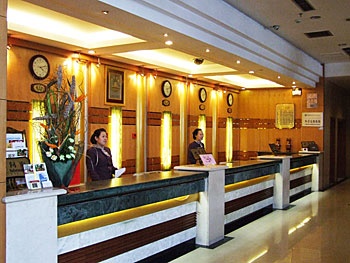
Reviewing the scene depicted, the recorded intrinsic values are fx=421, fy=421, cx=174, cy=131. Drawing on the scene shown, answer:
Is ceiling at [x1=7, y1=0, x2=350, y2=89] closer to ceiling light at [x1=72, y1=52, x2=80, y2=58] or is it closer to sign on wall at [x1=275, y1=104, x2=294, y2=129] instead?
ceiling light at [x1=72, y1=52, x2=80, y2=58]

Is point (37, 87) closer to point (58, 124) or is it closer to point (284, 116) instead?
point (58, 124)

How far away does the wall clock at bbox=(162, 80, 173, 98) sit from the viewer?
10.5 metres

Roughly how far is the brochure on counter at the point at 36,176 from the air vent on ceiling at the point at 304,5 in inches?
200

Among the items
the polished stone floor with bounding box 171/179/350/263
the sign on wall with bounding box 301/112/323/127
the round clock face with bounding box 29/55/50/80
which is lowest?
the polished stone floor with bounding box 171/179/350/263

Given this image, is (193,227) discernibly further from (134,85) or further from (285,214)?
(134,85)

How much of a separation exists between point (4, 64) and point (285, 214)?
21.2 ft

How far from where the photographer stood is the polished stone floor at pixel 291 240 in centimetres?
524

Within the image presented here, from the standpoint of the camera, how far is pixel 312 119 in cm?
1251

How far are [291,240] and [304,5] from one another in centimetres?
379

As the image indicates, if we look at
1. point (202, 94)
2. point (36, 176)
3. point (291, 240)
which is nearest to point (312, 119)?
point (202, 94)

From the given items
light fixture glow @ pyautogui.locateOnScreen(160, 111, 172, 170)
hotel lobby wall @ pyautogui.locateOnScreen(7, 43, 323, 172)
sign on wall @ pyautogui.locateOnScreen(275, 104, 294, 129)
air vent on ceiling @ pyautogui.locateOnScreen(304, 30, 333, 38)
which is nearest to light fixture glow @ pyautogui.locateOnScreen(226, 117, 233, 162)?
hotel lobby wall @ pyautogui.locateOnScreen(7, 43, 323, 172)

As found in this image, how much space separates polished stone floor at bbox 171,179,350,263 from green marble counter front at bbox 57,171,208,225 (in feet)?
2.97

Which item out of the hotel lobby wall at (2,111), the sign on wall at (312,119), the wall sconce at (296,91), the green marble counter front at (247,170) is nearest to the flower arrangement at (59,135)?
the hotel lobby wall at (2,111)

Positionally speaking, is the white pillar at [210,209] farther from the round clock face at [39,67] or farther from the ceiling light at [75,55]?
the ceiling light at [75,55]
